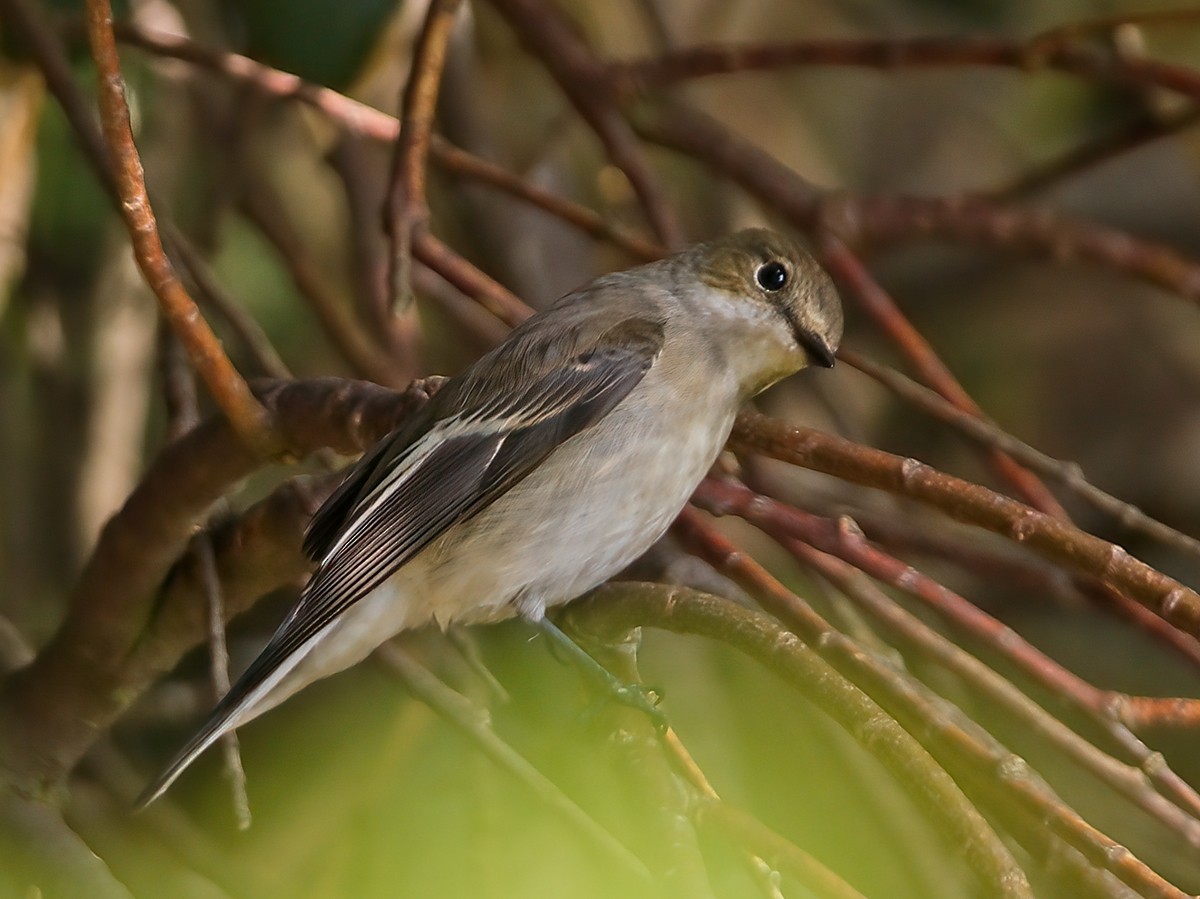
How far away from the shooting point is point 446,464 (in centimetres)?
180

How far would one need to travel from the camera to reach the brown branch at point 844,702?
3.86 feet

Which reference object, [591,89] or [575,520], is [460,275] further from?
[591,89]

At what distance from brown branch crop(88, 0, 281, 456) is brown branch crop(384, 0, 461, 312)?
0.38 m

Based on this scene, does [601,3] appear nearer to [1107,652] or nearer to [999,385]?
[999,385]

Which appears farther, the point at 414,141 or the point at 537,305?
the point at 537,305

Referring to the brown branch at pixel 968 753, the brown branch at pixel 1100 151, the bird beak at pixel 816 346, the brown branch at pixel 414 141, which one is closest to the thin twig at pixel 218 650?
the brown branch at pixel 414 141

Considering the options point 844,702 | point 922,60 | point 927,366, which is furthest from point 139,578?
point 922,60

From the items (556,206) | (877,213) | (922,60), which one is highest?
(922,60)

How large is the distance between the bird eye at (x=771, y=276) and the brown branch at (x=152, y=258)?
0.80 m

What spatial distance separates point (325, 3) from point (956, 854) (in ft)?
5.93

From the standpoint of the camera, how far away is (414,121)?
202cm

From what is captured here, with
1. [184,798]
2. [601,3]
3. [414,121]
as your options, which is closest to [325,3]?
[414,121]

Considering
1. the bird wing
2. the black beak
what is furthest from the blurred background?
the black beak

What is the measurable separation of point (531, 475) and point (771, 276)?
1.61ft
